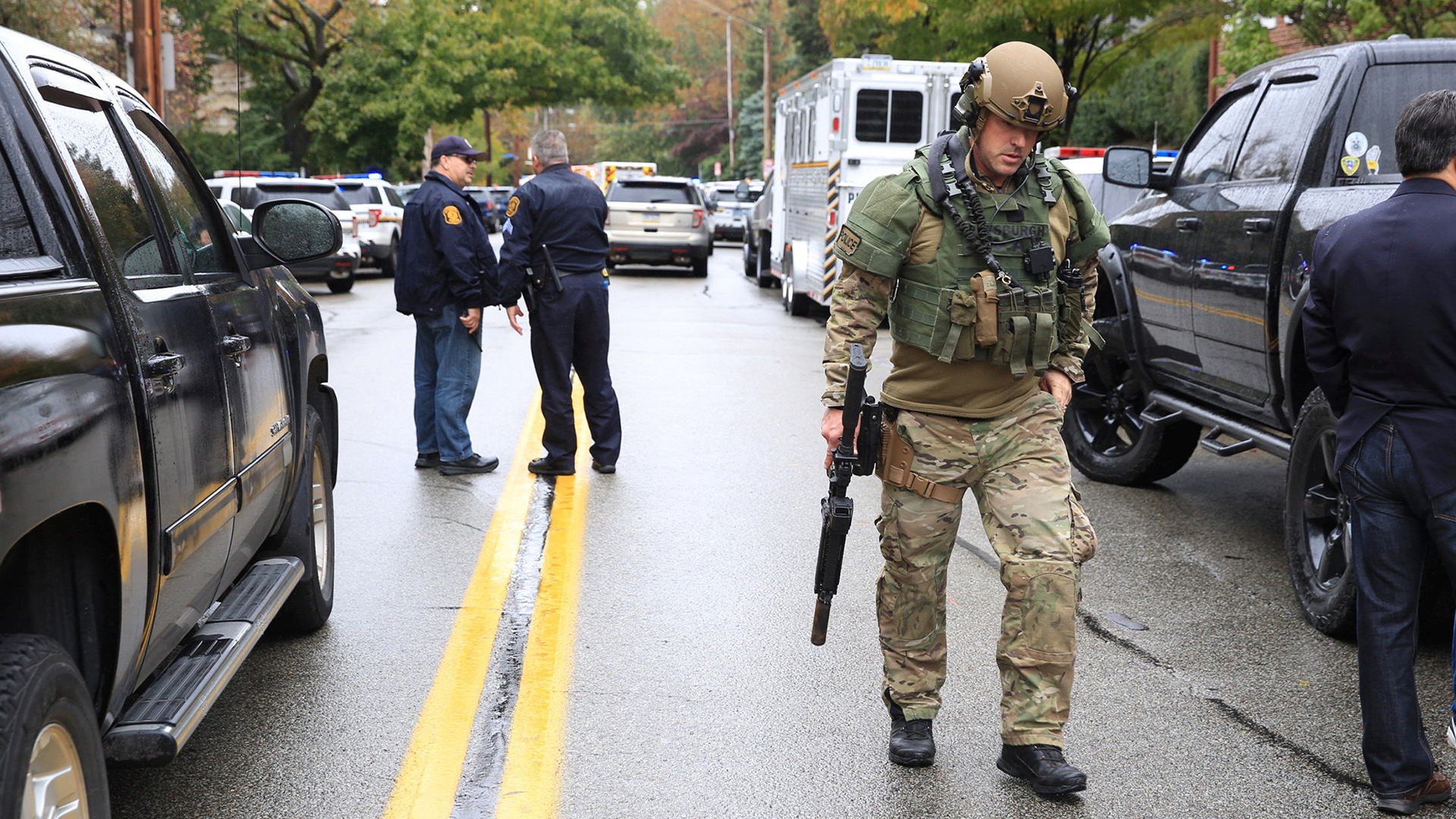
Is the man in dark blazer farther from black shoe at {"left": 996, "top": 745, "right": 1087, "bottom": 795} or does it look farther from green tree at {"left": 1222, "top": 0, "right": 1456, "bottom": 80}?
green tree at {"left": 1222, "top": 0, "right": 1456, "bottom": 80}

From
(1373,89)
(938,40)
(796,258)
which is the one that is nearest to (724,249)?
(938,40)

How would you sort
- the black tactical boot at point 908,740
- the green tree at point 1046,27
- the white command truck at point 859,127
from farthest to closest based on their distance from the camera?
1. the green tree at point 1046,27
2. the white command truck at point 859,127
3. the black tactical boot at point 908,740

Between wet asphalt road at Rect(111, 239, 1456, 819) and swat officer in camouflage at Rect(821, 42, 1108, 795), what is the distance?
1.05 ft

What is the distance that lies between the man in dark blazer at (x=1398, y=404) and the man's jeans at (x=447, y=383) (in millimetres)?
5301

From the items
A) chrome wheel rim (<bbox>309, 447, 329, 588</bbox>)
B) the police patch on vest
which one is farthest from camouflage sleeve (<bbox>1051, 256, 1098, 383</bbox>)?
chrome wheel rim (<bbox>309, 447, 329, 588</bbox>)

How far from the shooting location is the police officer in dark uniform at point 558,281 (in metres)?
8.06

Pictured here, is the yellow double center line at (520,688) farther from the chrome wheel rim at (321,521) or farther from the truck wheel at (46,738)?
the truck wheel at (46,738)

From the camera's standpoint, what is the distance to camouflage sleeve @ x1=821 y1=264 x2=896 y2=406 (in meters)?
3.98

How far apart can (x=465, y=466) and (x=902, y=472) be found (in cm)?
467

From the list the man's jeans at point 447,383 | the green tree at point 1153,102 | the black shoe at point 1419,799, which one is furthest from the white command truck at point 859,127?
the black shoe at point 1419,799

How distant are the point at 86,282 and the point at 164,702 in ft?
3.06

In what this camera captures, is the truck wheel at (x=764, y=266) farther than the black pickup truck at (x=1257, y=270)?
Yes

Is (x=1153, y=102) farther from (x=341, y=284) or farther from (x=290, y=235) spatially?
(x=290, y=235)

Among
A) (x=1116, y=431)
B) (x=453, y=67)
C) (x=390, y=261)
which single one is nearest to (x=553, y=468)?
(x=1116, y=431)
